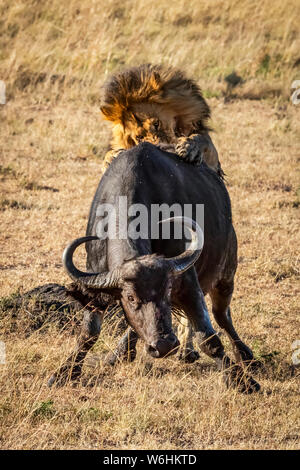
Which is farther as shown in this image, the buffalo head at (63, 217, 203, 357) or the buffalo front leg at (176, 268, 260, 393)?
the buffalo front leg at (176, 268, 260, 393)

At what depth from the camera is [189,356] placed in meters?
6.88

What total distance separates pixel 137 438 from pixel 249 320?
9.30 feet

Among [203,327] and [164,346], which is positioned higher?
[164,346]

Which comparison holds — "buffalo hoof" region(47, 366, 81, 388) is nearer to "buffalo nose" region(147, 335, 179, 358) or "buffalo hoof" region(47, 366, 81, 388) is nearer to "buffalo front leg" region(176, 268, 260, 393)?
"buffalo front leg" region(176, 268, 260, 393)

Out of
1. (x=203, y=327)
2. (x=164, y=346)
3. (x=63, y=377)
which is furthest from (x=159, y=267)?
(x=63, y=377)

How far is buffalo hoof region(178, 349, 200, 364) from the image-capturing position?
686cm

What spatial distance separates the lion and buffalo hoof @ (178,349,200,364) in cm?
164

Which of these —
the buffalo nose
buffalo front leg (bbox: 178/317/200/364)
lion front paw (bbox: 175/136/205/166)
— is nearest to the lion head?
lion front paw (bbox: 175/136/205/166)

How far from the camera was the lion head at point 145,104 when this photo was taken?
286 inches

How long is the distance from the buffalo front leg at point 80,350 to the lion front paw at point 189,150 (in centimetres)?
155

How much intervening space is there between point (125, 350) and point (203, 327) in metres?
1.09

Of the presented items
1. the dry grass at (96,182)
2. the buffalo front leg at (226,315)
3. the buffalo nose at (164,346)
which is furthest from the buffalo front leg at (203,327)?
the buffalo nose at (164,346)

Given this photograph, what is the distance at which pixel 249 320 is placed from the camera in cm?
789

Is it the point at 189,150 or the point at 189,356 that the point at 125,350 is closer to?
the point at 189,356
